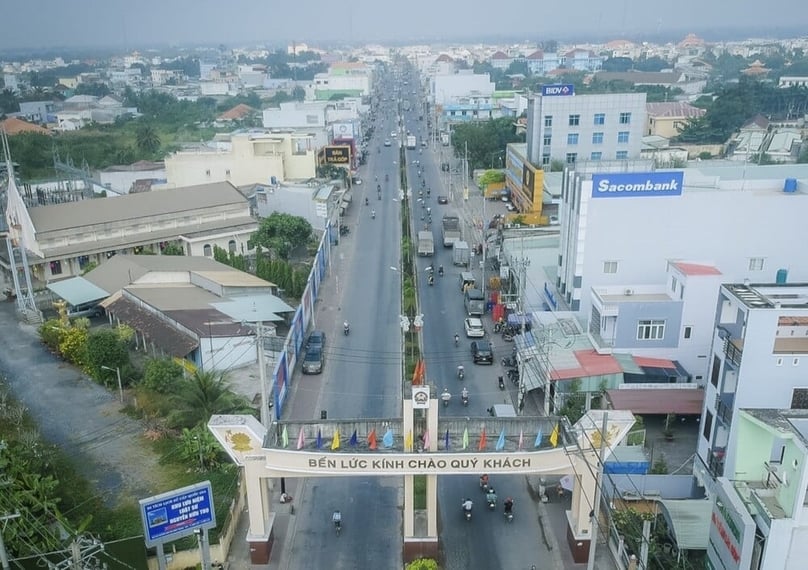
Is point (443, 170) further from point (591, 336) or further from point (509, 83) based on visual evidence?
point (509, 83)

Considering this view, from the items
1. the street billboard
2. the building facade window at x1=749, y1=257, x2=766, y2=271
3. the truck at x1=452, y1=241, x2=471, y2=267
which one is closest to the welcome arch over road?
the building facade window at x1=749, y1=257, x2=766, y2=271

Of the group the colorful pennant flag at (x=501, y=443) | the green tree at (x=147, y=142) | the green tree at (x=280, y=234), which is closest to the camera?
the colorful pennant flag at (x=501, y=443)

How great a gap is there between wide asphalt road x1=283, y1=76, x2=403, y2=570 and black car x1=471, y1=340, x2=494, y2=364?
11.2ft

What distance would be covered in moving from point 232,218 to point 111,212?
7.72 m

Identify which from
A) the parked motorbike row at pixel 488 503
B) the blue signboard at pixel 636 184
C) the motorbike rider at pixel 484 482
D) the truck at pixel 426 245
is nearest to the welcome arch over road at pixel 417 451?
the parked motorbike row at pixel 488 503

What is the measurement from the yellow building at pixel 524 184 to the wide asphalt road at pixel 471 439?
746cm

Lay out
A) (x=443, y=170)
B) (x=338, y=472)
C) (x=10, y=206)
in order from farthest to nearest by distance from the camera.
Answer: (x=443, y=170) < (x=10, y=206) < (x=338, y=472)

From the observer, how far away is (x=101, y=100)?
12975 cm

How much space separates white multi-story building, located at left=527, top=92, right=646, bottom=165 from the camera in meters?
56.1

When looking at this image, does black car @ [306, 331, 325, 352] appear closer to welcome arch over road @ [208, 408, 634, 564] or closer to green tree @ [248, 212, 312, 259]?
green tree @ [248, 212, 312, 259]

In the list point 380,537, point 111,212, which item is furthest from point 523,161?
point 380,537

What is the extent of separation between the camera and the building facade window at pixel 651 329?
27281 mm

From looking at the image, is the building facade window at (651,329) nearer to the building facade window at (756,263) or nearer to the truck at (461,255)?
the building facade window at (756,263)

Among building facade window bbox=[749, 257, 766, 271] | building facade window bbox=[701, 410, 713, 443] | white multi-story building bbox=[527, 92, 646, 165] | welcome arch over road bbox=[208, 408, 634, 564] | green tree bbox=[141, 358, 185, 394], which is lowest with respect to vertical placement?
green tree bbox=[141, 358, 185, 394]
